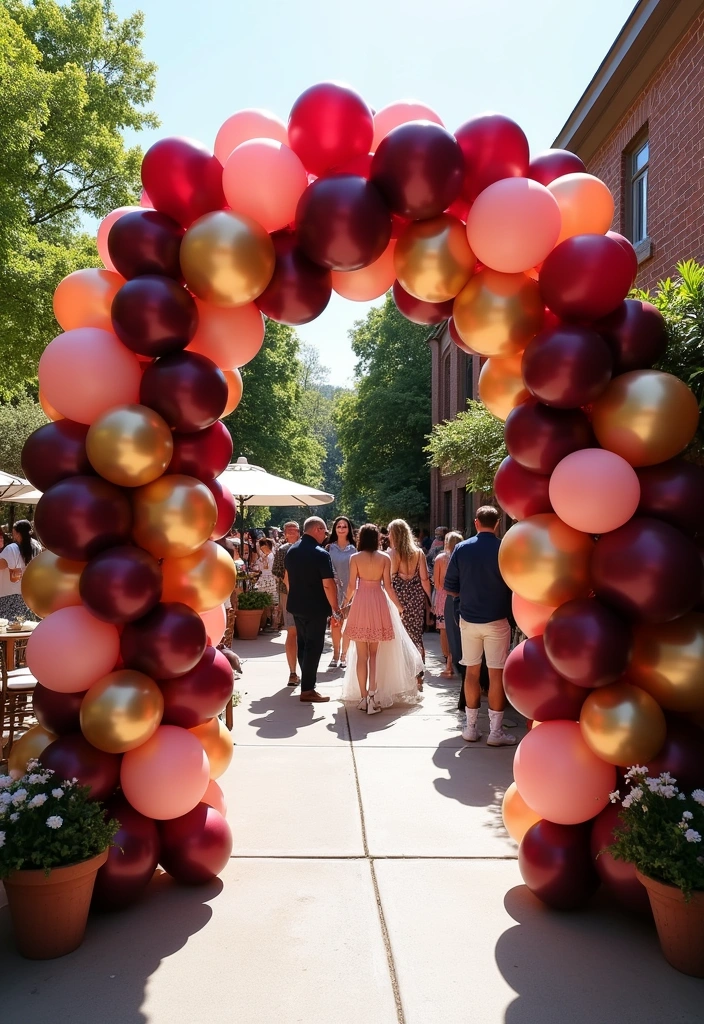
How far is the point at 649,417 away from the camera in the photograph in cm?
345

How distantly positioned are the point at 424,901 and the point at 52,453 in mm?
2790

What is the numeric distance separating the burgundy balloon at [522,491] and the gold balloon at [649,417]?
443mm

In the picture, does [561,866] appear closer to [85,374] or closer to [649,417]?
[649,417]

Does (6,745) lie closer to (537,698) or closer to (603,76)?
(537,698)

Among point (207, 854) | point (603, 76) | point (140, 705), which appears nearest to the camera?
point (140, 705)

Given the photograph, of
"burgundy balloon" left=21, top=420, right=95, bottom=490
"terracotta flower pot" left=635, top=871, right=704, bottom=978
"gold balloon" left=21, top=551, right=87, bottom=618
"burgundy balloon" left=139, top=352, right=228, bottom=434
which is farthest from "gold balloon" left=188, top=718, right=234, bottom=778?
"terracotta flower pot" left=635, top=871, right=704, bottom=978

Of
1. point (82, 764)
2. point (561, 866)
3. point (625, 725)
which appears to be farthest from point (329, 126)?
point (561, 866)

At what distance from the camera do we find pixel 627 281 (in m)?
3.58

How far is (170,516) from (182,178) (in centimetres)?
165

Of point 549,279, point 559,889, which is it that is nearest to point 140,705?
point 559,889

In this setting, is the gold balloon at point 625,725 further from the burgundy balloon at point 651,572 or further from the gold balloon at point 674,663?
the burgundy balloon at point 651,572

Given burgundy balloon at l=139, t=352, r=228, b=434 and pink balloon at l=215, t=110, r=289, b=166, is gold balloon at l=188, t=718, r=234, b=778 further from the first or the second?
pink balloon at l=215, t=110, r=289, b=166

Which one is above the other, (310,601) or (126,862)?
(310,601)

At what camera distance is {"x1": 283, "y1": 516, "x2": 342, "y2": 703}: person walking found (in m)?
8.05
